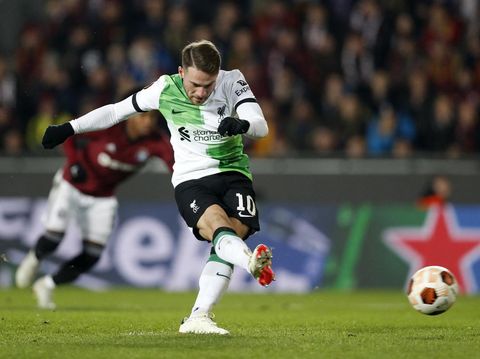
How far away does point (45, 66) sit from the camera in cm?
1922

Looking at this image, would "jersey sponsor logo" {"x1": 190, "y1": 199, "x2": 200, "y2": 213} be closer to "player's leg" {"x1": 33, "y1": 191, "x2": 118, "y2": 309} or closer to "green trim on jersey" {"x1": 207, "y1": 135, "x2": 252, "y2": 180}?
"green trim on jersey" {"x1": 207, "y1": 135, "x2": 252, "y2": 180}

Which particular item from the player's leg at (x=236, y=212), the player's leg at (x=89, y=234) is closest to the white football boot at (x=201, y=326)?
the player's leg at (x=236, y=212)

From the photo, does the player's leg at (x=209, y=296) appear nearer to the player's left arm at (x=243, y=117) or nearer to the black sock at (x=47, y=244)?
the player's left arm at (x=243, y=117)

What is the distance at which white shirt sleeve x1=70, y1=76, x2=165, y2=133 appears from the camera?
8961mm

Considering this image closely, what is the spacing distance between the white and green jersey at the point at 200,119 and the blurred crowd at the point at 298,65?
9.07 m

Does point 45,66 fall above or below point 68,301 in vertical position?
above

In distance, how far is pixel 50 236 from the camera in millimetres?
13109

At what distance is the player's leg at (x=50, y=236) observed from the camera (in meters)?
13.1

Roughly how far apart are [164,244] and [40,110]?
10.8 ft

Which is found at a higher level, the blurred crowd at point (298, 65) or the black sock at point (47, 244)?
the blurred crowd at point (298, 65)

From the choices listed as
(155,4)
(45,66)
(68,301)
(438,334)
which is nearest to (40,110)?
(45,66)

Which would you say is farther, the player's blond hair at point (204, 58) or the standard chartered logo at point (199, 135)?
the standard chartered logo at point (199, 135)

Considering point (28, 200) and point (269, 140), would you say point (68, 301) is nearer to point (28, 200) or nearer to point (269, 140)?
point (28, 200)

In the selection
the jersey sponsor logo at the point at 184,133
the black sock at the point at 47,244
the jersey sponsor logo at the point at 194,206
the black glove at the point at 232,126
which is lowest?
the jersey sponsor logo at the point at 194,206
